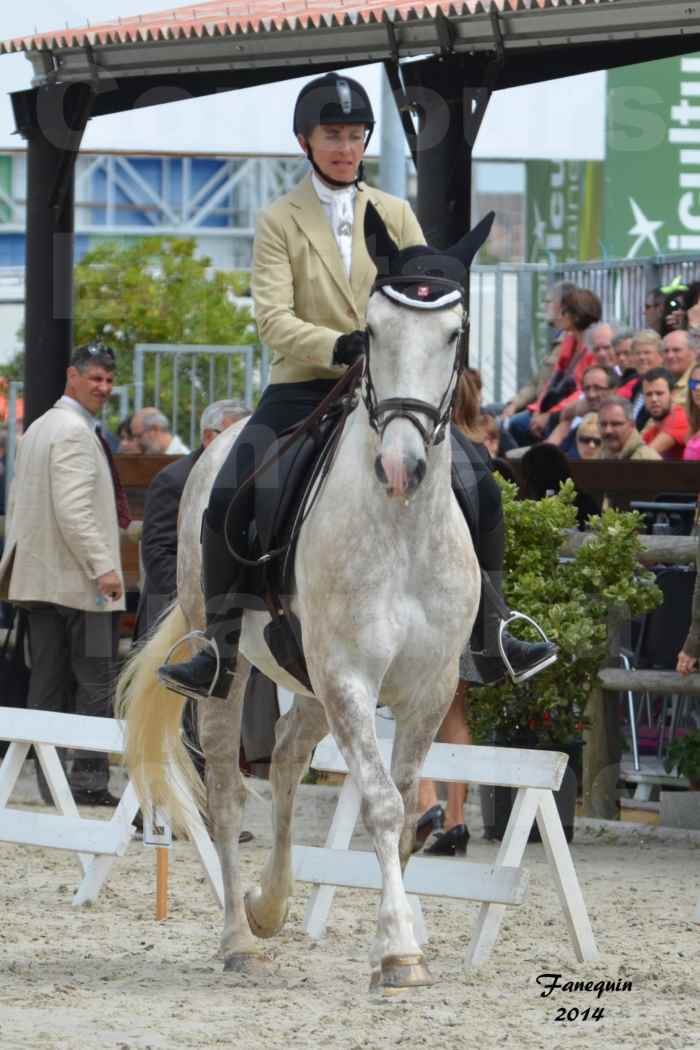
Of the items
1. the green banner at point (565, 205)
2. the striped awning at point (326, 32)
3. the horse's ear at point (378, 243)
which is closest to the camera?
the horse's ear at point (378, 243)

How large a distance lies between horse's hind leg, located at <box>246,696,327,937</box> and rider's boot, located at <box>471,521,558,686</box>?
0.68m

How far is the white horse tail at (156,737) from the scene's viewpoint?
7219 millimetres

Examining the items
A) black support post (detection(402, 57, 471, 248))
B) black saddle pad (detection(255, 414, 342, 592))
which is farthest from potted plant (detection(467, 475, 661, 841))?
black saddle pad (detection(255, 414, 342, 592))

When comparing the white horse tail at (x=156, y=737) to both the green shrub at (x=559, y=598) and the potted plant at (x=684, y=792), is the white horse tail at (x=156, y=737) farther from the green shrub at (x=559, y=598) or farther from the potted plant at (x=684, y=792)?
the potted plant at (x=684, y=792)

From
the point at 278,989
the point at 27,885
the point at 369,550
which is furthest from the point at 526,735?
the point at 369,550

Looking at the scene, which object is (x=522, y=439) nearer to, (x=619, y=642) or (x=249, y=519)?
(x=619, y=642)

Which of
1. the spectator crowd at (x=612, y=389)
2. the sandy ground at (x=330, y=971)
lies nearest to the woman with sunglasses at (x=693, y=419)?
the spectator crowd at (x=612, y=389)

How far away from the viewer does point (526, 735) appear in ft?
30.7

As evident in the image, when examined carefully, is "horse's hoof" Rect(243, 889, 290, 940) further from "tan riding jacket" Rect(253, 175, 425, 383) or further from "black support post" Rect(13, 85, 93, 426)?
"black support post" Rect(13, 85, 93, 426)

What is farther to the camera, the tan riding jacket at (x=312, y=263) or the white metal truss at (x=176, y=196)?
the white metal truss at (x=176, y=196)

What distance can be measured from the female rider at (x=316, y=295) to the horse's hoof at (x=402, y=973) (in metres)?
1.51

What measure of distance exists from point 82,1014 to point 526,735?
398 centimetres

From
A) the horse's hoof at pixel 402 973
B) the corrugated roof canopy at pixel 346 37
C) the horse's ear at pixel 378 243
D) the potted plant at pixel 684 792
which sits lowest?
the potted plant at pixel 684 792

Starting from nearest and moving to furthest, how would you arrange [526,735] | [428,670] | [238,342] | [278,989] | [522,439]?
[428,670], [278,989], [526,735], [522,439], [238,342]
